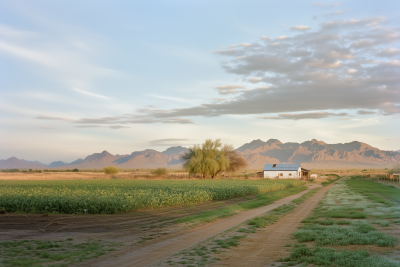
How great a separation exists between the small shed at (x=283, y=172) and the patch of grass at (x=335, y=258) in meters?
72.3

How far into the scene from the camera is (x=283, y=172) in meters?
80.1

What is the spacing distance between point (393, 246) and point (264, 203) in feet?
50.5

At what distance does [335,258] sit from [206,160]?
66.2 metres

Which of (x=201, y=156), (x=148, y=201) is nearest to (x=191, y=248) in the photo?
(x=148, y=201)

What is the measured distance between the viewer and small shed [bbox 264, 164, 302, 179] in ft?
259

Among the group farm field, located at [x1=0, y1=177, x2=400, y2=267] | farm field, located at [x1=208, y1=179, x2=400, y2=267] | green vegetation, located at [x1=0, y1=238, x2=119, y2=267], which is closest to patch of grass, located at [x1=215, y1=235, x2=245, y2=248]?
farm field, located at [x1=0, y1=177, x2=400, y2=267]

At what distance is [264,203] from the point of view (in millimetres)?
24469

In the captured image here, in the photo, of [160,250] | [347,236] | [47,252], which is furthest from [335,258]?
[47,252]

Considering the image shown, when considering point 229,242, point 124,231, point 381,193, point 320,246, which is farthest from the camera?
point 381,193

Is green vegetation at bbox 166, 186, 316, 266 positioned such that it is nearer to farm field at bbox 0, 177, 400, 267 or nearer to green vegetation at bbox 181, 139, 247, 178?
farm field at bbox 0, 177, 400, 267

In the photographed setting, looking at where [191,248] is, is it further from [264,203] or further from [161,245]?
[264,203]

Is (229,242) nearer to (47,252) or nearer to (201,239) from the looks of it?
(201,239)

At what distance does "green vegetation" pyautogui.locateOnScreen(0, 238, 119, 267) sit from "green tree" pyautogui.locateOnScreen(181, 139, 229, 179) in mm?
63044

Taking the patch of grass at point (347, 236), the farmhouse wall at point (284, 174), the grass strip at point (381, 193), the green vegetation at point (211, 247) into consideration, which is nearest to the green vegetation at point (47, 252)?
the green vegetation at point (211, 247)
